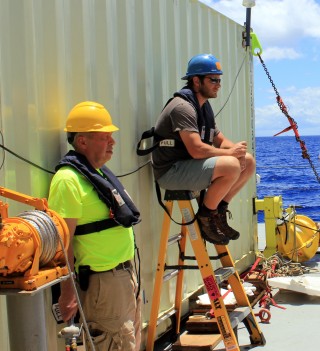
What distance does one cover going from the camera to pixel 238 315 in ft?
16.1

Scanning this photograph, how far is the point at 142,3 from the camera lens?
507cm

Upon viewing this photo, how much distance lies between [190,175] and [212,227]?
431 millimetres

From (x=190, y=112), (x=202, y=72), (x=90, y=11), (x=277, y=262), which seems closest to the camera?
(x=90, y=11)

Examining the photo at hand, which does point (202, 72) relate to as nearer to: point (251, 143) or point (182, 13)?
point (182, 13)

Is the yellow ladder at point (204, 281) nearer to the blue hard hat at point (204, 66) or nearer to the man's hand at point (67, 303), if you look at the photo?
the blue hard hat at point (204, 66)

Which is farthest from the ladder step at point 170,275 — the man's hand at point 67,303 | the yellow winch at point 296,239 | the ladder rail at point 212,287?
the yellow winch at point 296,239

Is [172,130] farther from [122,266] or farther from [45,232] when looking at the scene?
[45,232]

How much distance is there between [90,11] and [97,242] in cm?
170

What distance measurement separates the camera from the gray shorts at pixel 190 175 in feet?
14.9

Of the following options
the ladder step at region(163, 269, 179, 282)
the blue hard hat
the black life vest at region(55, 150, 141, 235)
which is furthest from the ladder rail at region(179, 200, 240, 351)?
the black life vest at region(55, 150, 141, 235)

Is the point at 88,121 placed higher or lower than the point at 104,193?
higher

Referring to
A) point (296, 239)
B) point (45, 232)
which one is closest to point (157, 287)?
point (45, 232)

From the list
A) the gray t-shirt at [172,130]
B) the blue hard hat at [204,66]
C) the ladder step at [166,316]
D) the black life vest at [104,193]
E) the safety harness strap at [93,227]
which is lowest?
the ladder step at [166,316]

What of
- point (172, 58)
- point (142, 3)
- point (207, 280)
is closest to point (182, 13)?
point (172, 58)
